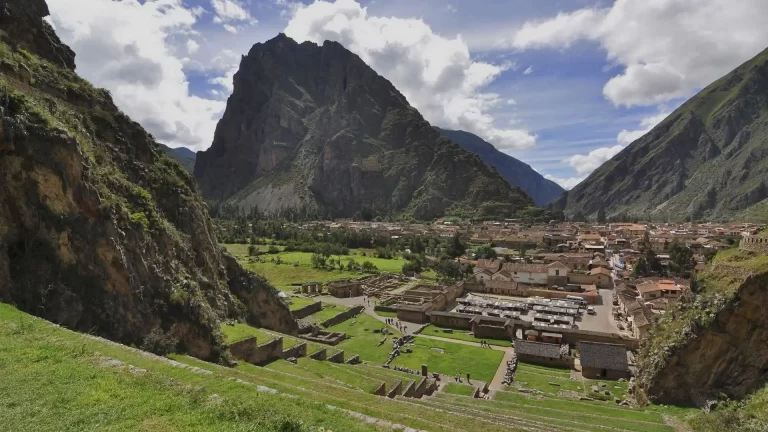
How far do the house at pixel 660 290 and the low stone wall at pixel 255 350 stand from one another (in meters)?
57.8

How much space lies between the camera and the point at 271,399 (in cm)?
1202

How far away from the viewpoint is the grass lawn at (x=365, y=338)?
4362 cm

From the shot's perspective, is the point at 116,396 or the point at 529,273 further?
the point at 529,273

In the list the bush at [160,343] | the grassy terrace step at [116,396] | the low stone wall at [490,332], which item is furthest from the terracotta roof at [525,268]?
the grassy terrace step at [116,396]

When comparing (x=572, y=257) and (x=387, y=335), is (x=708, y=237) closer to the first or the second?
(x=572, y=257)

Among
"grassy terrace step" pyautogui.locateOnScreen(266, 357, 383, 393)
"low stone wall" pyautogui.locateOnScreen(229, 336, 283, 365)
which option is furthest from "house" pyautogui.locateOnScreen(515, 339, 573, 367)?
"low stone wall" pyautogui.locateOnScreen(229, 336, 283, 365)

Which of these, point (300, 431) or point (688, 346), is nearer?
point (300, 431)

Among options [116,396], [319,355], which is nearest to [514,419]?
[319,355]

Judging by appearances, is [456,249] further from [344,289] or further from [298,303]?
[298,303]

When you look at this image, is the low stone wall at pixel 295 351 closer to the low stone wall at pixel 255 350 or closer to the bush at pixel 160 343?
the low stone wall at pixel 255 350

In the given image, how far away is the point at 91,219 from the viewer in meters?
20.5

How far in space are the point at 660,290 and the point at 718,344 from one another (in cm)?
3912

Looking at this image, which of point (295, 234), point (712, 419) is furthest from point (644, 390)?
point (295, 234)

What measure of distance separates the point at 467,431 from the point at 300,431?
27.5 ft
